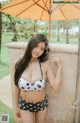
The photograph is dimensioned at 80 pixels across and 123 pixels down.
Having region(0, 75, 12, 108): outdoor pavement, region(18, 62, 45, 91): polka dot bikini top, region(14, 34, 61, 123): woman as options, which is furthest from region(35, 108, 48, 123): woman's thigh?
region(0, 75, 12, 108): outdoor pavement

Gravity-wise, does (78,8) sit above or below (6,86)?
above

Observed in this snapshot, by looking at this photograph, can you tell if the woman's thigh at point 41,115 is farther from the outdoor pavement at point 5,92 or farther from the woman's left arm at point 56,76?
the outdoor pavement at point 5,92

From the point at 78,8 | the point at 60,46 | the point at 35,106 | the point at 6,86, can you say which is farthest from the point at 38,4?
the point at 35,106

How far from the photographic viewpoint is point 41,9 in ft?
16.8

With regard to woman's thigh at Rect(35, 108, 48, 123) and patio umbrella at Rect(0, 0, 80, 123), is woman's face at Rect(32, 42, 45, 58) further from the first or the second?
patio umbrella at Rect(0, 0, 80, 123)

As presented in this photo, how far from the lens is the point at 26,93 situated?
2318 millimetres

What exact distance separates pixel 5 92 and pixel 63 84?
305cm

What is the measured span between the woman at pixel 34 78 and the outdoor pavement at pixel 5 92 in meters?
2.22

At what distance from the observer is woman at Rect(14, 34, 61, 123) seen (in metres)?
2.22

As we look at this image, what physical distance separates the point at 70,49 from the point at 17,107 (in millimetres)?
673

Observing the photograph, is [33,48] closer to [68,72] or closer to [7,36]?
[68,72]

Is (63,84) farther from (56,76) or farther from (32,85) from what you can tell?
(32,85)

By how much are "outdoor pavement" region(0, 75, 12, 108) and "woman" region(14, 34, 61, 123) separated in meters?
2.22

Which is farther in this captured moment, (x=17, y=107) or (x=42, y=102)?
(x=17, y=107)
